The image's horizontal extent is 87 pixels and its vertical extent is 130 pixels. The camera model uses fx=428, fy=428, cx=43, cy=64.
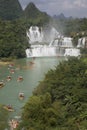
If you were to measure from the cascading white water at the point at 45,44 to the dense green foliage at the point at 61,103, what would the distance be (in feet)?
126

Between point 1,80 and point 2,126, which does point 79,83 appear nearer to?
point 2,126

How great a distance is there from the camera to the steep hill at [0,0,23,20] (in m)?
126

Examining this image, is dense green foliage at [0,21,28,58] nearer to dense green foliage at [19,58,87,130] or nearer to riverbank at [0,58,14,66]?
riverbank at [0,58,14,66]

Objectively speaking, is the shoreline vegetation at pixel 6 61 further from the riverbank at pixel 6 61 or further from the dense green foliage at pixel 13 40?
the dense green foliage at pixel 13 40

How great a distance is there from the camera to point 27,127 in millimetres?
22812

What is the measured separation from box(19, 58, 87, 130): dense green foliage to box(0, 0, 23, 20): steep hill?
92.7 metres

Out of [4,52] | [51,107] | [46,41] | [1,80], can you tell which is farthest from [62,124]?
[46,41]

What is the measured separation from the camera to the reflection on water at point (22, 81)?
3746cm

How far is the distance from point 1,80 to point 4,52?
23484 mm

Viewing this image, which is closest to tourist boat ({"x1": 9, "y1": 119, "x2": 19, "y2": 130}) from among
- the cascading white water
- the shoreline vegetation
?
the shoreline vegetation

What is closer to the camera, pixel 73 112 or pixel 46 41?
pixel 73 112

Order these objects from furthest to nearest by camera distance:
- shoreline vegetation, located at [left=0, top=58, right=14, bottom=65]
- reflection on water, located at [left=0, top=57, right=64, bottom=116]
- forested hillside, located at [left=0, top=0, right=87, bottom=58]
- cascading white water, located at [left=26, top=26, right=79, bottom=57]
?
cascading white water, located at [left=26, top=26, right=79, bottom=57]
forested hillside, located at [left=0, top=0, right=87, bottom=58]
shoreline vegetation, located at [left=0, top=58, right=14, bottom=65]
reflection on water, located at [left=0, top=57, right=64, bottom=116]

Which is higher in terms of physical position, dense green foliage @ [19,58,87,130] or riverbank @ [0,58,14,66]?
dense green foliage @ [19,58,87,130]

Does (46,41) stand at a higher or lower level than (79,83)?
lower
